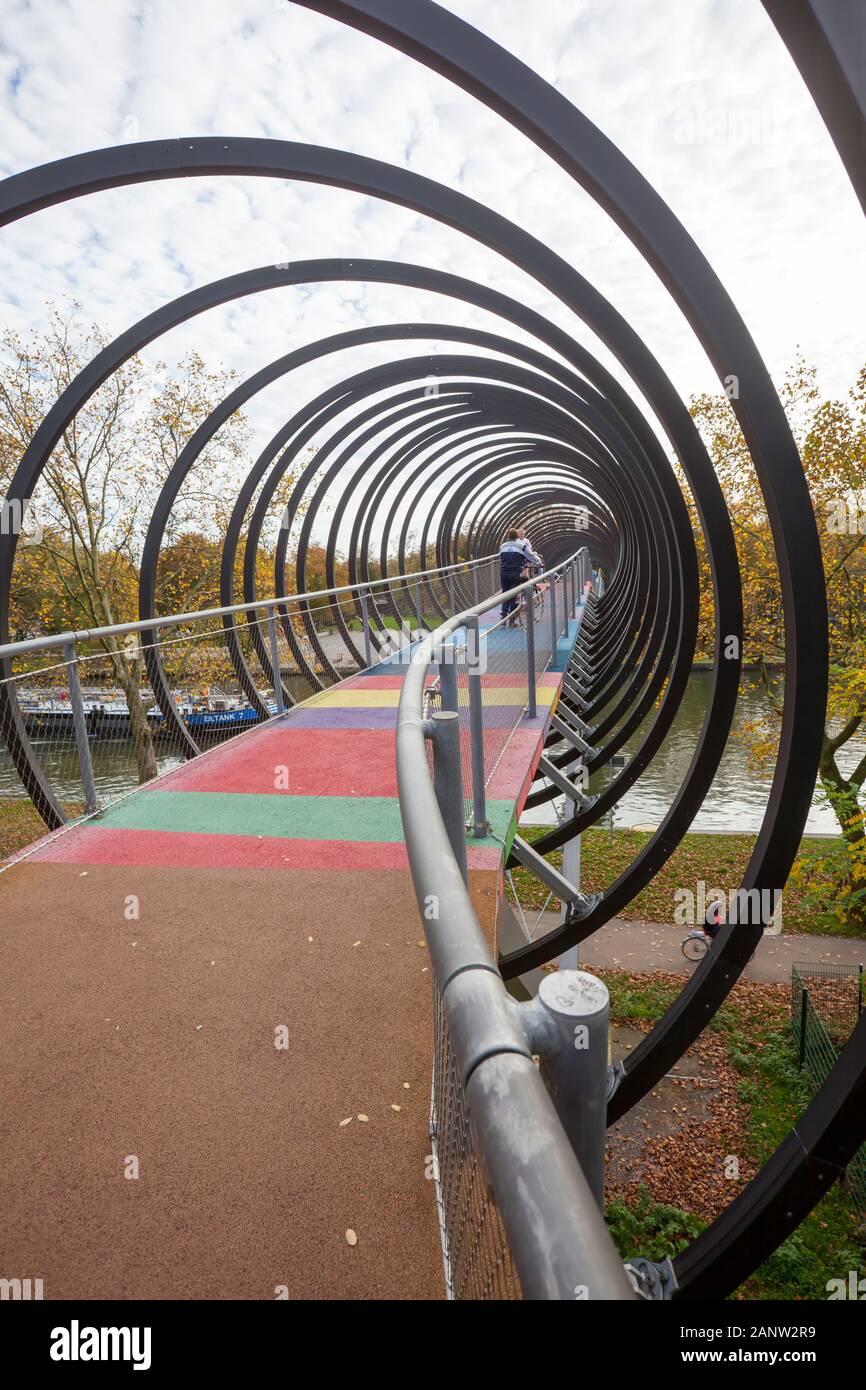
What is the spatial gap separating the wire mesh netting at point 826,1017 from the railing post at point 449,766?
912cm

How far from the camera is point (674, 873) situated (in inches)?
708

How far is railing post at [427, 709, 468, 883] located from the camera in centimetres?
204

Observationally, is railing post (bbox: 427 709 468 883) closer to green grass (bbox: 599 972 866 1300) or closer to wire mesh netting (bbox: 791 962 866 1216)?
green grass (bbox: 599 972 866 1300)

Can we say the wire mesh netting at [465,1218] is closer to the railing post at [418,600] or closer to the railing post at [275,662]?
the railing post at [275,662]

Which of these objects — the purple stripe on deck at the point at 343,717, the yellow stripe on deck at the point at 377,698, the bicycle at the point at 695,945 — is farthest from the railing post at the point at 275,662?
the bicycle at the point at 695,945

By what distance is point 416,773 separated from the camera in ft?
4.83

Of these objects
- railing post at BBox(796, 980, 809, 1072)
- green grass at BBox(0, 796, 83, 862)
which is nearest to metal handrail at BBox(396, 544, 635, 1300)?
railing post at BBox(796, 980, 809, 1072)

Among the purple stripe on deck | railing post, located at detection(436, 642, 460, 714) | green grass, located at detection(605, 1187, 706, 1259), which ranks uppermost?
railing post, located at detection(436, 642, 460, 714)

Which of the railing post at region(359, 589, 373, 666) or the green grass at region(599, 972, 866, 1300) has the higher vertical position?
the railing post at region(359, 589, 373, 666)

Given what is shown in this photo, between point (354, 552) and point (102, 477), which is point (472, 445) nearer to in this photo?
point (354, 552)

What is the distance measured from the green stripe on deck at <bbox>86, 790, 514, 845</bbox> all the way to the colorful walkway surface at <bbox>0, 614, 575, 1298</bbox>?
0.03 meters

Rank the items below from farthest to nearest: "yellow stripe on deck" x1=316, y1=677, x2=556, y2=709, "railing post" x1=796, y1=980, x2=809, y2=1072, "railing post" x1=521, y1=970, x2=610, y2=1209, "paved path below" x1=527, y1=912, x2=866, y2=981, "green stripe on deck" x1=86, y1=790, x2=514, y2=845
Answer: "paved path below" x1=527, y1=912, x2=866, y2=981
"railing post" x1=796, y1=980, x2=809, y2=1072
"yellow stripe on deck" x1=316, y1=677, x2=556, y2=709
"green stripe on deck" x1=86, y1=790, x2=514, y2=845
"railing post" x1=521, y1=970, x2=610, y2=1209
